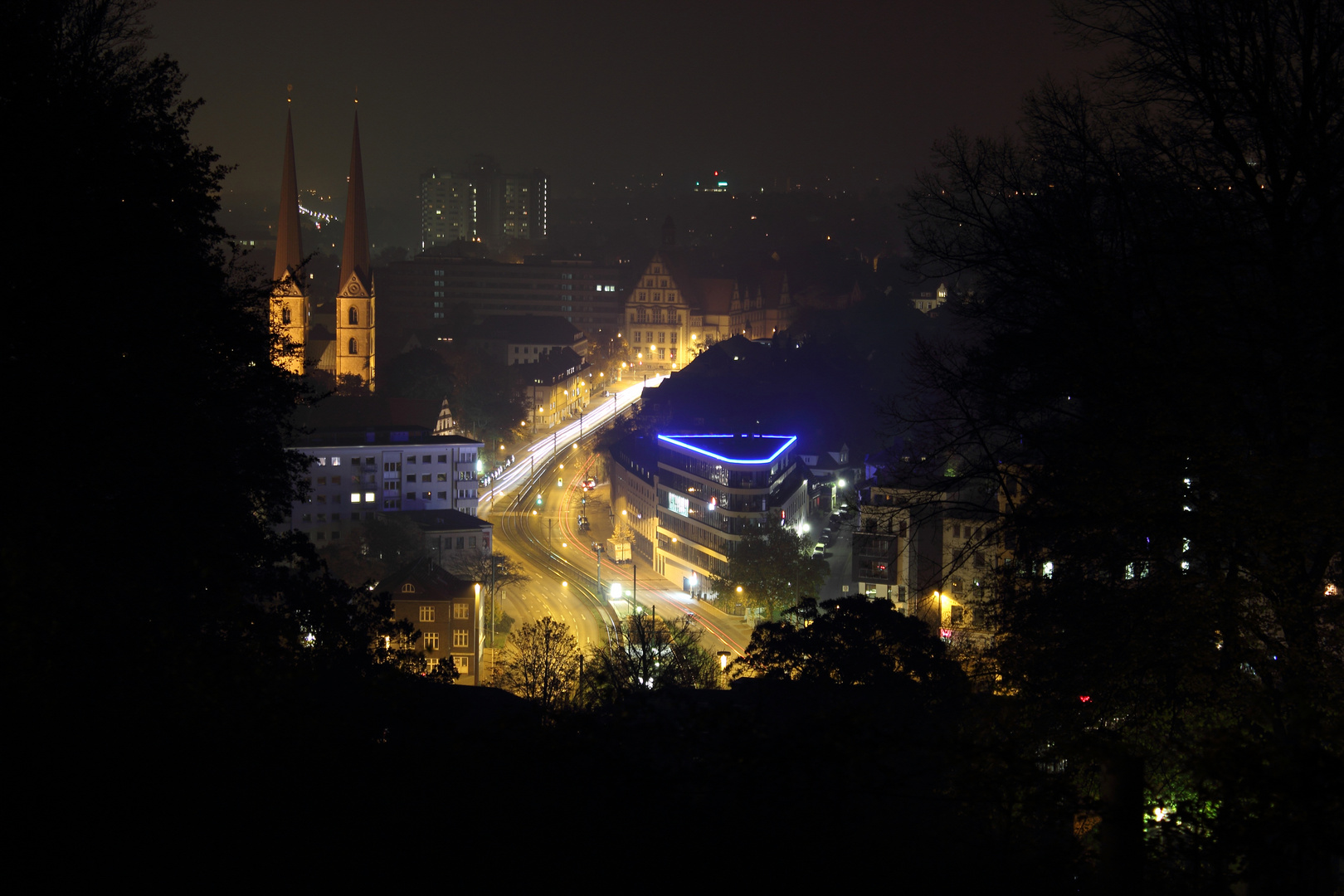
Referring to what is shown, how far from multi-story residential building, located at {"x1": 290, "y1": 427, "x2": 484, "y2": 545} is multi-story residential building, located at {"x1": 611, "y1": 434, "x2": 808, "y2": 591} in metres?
5.94

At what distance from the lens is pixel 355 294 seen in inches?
1470

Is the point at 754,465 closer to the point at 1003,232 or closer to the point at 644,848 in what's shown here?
the point at 1003,232

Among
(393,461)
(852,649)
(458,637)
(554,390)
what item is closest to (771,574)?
(458,637)

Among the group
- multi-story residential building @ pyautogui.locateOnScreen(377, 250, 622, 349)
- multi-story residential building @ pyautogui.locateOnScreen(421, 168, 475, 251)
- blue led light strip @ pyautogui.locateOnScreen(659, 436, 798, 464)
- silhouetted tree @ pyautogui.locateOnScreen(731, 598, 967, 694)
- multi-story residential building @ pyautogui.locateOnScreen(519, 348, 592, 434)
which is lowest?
silhouetted tree @ pyautogui.locateOnScreen(731, 598, 967, 694)

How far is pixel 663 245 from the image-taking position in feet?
214

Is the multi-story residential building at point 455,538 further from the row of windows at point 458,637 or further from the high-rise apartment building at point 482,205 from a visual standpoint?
the high-rise apartment building at point 482,205

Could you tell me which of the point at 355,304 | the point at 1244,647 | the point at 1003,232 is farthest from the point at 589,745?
the point at 355,304

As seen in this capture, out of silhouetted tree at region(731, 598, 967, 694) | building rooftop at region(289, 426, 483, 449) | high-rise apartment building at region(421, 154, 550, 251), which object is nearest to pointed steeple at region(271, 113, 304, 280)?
building rooftop at region(289, 426, 483, 449)

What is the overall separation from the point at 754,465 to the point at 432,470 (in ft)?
34.4

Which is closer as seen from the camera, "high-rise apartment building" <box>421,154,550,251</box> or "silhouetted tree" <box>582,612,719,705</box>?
"silhouetted tree" <box>582,612,719,705</box>

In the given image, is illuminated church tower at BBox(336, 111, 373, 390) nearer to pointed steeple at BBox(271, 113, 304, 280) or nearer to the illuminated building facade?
pointed steeple at BBox(271, 113, 304, 280)

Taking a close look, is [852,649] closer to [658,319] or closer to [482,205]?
[658,319]

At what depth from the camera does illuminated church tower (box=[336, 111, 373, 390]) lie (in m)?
36.2

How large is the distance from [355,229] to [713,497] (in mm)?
20838
